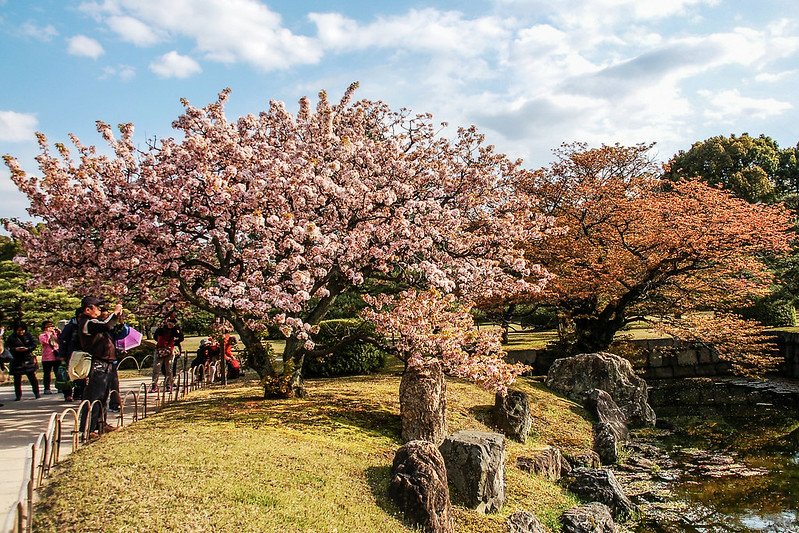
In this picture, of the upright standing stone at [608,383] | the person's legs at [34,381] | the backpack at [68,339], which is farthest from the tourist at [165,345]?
the upright standing stone at [608,383]

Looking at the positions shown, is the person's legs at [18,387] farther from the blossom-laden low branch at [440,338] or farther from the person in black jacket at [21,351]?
the blossom-laden low branch at [440,338]

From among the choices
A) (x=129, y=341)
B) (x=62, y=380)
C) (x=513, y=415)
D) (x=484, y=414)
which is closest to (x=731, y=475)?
(x=513, y=415)

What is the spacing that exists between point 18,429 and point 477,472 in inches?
403

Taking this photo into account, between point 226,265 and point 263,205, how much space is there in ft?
6.25

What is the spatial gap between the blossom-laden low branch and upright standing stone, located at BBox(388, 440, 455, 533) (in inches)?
113

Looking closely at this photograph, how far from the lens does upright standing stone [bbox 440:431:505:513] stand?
9.57 m

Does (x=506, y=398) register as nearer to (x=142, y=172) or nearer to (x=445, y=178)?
(x=445, y=178)

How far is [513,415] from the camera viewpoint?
14.1 metres

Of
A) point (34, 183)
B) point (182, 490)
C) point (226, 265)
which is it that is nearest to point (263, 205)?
point (226, 265)

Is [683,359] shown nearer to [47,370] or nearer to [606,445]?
[606,445]

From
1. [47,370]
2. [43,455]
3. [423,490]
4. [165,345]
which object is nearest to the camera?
[43,455]

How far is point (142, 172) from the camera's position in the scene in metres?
12.4

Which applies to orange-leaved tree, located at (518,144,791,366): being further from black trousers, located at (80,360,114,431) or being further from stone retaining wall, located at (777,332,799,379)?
black trousers, located at (80,360,114,431)

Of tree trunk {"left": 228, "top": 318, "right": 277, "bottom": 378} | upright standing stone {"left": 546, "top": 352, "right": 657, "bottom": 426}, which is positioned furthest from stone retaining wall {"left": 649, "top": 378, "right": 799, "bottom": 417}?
tree trunk {"left": 228, "top": 318, "right": 277, "bottom": 378}
